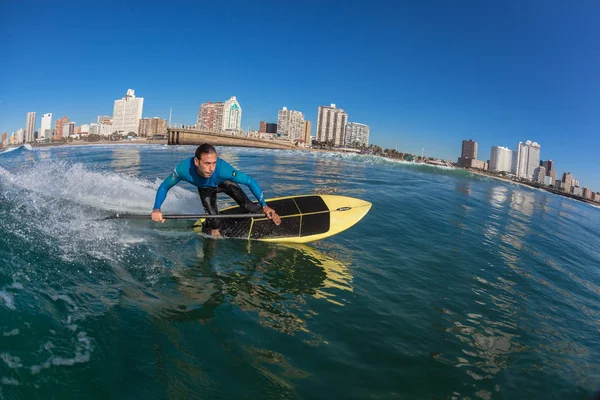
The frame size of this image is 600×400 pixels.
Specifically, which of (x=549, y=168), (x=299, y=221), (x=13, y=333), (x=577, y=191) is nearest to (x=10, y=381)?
(x=13, y=333)

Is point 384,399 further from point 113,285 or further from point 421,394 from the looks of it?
point 113,285

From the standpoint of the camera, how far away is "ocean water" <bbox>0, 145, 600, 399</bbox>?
2922 mm

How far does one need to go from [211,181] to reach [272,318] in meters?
3.61

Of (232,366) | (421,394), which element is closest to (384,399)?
(421,394)

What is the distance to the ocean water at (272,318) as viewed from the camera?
2922 mm

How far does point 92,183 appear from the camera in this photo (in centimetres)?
1145

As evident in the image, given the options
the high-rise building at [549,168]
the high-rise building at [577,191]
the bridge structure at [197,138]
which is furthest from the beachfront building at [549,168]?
the bridge structure at [197,138]

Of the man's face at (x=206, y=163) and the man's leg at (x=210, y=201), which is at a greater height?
the man's face at (x=206, y=163)

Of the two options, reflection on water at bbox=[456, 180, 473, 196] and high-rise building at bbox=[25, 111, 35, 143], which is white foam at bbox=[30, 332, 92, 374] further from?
high-rise building at bbox=[25, 111, 35, 143]

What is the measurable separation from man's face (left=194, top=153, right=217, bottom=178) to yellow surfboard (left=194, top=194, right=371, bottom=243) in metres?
1.84

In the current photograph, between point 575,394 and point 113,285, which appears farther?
point 113,285

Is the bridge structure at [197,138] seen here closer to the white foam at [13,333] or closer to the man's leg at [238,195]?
the man's leg at [238,195]

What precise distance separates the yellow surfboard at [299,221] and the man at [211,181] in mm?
404

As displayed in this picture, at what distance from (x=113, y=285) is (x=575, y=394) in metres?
5.83
